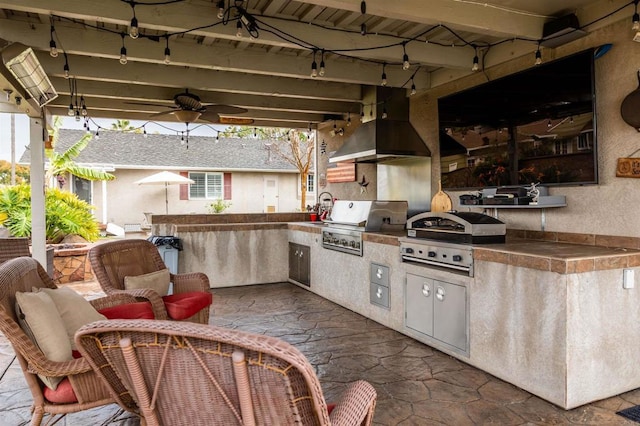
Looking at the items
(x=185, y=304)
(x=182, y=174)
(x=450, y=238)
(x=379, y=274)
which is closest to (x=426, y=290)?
(x=450, y=238)

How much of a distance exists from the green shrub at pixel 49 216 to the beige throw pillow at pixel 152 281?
19.0ft

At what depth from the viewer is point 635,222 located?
11.2 ft

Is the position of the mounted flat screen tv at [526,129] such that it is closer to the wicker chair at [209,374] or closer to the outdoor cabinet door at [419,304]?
the outdoor cabinet door at [419,304]

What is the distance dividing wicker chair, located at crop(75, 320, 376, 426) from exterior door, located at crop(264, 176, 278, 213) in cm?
1533

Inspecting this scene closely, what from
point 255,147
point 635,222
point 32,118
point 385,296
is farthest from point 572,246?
point 255,147


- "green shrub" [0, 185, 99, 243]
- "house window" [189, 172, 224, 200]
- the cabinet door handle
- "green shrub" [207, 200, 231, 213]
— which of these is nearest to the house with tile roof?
"house window" [189, 172, 224, 200]

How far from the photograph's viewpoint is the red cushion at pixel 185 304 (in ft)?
11.9

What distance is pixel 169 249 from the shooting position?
6.49m

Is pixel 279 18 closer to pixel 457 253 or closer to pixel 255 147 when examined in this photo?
pixel 457 253

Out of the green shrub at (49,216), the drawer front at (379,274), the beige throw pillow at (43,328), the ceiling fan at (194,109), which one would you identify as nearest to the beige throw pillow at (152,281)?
the beige throw pillow at (43,328)

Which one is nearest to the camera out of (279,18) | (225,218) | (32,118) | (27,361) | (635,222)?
(27,361)

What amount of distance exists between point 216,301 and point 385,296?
8.29ft

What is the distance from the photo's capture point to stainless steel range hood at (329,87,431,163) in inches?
223

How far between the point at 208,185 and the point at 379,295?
1235 cm
